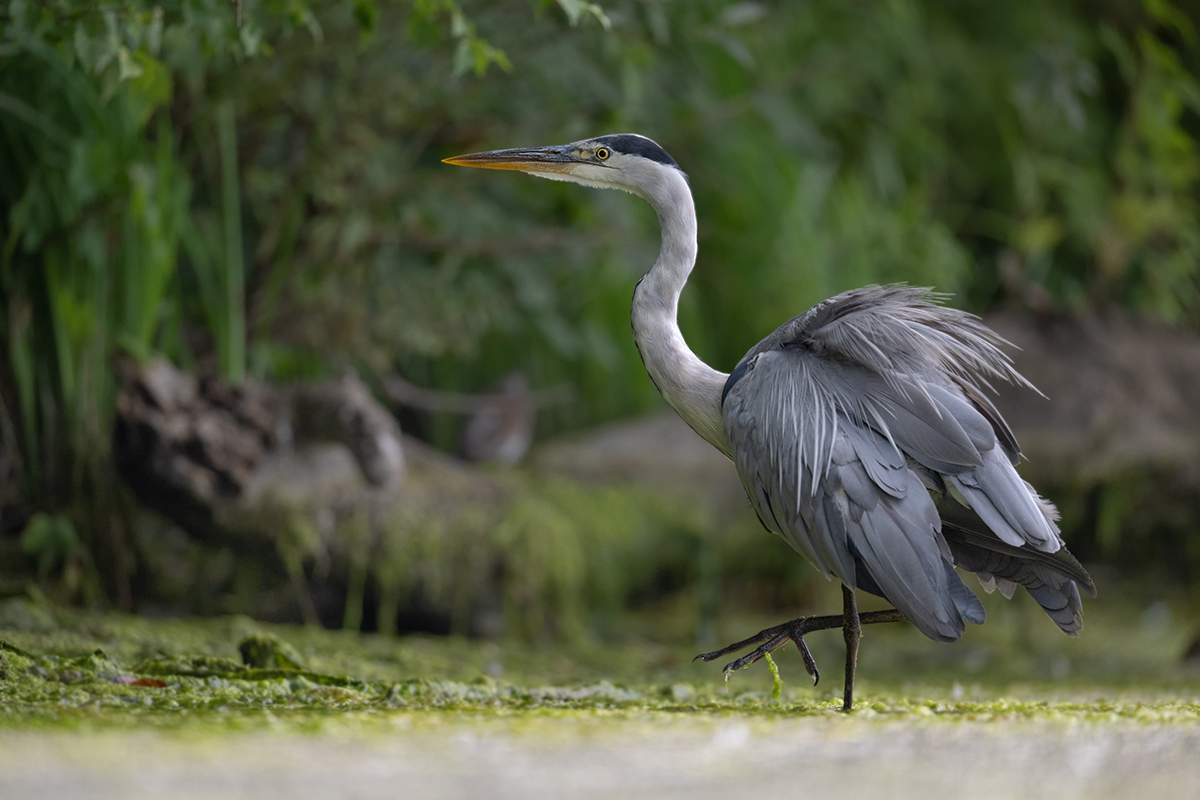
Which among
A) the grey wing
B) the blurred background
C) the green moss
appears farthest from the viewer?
the blurred background

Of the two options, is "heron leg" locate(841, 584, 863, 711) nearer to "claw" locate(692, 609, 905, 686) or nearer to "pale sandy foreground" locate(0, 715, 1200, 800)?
"claw" locate(692, 609, 905, 686)

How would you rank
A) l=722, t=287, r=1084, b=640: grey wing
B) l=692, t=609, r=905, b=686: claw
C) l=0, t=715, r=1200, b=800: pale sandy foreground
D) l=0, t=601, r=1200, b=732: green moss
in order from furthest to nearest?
l=692, t=609, r=905, b=686: claw → l=722, t=287, r=1084, b=640: grey wing → l=0, t=601, r=1200, b=732: green moss → l=0, t=715, r=1200, b=800: pale sandy foreground

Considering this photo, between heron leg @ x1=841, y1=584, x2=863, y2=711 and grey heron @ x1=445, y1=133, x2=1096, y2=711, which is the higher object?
grey heron @ x1=445, y1=133, x2=1096, y2=711

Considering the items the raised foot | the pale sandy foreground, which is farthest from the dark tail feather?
the pale sandy foreground

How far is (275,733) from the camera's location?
1984 millimetres

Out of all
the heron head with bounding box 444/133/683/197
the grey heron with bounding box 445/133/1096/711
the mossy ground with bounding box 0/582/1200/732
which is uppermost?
the heron head with bounding box 444/133/683/197

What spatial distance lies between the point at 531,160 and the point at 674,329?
73 cm

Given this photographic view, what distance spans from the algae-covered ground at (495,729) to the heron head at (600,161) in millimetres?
1509

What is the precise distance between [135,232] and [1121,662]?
442cm

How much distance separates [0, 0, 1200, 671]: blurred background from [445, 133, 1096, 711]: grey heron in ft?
3.52

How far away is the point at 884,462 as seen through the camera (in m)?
2.79

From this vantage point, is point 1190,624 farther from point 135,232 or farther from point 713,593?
point 135,232

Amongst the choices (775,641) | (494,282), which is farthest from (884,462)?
(494,282)

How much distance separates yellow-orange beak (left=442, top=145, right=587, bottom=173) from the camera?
3.64m
